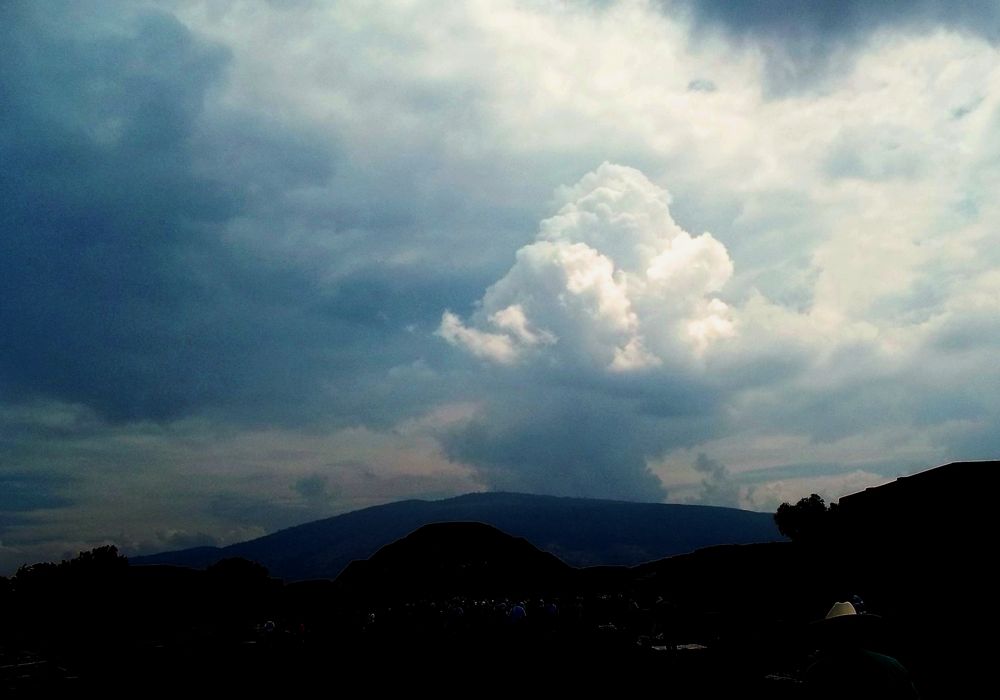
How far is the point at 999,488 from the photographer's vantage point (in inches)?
727

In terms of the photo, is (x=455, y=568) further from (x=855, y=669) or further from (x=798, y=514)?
(x=855, y=669)

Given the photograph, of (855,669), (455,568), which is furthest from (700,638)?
(455,568)

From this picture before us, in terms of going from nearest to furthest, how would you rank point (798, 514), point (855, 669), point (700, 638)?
point (855, 669), point (700, 638), point (798, 514)

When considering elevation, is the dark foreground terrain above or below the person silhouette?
below

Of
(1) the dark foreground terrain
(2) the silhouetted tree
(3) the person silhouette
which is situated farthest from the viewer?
(2) the silhouetted tree

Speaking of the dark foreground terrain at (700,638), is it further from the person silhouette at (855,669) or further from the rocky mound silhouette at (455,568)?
the rocky mound silhouette at (455,568)

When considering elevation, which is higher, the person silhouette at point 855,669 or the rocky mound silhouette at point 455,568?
the person silhouette at point 855,669

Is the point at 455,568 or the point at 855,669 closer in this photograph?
the point at 855,669

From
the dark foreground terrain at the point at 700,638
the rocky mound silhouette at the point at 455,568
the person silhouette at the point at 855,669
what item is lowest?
the rocky mound silhouette at the point at 455,568

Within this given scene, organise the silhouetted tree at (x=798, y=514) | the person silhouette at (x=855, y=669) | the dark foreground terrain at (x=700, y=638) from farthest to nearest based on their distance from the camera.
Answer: the silhouetted tree at (x=798, y=514), the dark foreground terrain at (x=700, y=638), the person silhouette at (x=855, y=669)

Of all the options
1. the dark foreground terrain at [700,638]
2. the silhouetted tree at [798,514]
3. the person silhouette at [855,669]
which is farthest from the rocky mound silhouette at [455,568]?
the person silhouette at [855,669]

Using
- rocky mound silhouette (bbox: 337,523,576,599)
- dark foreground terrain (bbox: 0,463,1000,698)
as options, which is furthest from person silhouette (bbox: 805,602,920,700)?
rocky mound silhouette (bbox: 337,523,576,599)

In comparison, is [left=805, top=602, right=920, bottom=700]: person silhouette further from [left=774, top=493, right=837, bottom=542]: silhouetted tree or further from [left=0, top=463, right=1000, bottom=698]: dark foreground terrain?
[left=774, top=493, right=837, bottom=542]: silhouetted tree

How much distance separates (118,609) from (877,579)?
248 ft
